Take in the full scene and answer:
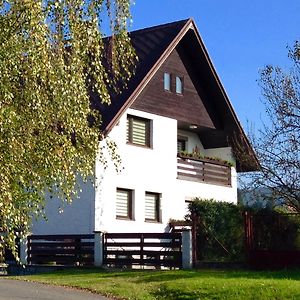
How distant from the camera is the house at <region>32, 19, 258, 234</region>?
90.3ft

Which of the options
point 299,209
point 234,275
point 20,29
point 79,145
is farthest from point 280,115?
point 20,29

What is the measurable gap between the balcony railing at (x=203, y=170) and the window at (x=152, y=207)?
4.83 ft

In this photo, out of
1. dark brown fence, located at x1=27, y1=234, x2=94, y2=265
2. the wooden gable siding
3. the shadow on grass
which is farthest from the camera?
the wooden gable siding

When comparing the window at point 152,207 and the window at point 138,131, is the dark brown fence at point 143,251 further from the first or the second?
the window at point 138,131

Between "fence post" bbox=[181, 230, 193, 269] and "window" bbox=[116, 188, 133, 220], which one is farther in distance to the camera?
"window" bbox=[116, 188, 133, 220]

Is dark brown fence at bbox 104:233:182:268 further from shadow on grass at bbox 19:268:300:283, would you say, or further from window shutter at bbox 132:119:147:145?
window shutter at bbox 132:119:147:145

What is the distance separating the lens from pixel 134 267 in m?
24.9

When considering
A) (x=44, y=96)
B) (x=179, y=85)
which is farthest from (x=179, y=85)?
(x=44, y=96)

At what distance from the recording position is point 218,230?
1142 inches

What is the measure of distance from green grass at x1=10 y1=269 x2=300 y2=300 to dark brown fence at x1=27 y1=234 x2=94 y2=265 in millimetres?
2675

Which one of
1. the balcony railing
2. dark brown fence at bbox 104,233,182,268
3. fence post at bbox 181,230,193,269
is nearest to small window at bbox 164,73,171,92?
the balcony railing

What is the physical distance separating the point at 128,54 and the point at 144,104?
647 inches

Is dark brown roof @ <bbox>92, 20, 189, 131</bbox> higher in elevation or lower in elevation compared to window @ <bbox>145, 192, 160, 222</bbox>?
higher

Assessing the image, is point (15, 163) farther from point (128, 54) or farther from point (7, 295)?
point (7, 295)
